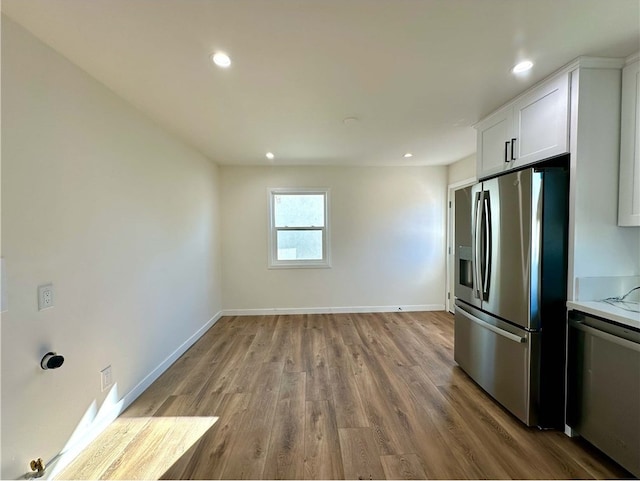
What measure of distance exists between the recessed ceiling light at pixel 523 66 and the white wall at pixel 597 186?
0.29m

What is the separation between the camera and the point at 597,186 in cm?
176

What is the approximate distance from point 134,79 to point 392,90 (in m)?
1.82

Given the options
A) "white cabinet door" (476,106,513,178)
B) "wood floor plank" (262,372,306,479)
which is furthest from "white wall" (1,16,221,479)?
"white cabinet door" (476,106,513,178)

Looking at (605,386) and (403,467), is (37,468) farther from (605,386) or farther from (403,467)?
(605,386)

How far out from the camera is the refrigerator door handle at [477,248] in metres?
2.25

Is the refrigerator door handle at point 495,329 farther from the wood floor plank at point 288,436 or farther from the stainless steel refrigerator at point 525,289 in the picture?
the wood floor plank at point 288,436

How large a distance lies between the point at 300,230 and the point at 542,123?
10.9ft

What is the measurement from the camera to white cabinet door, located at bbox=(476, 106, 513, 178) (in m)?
2.26

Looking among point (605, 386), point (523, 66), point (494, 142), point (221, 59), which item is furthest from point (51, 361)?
point (494, 142)

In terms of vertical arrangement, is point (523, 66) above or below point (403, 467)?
above

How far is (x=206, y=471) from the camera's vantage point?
1.55 metres

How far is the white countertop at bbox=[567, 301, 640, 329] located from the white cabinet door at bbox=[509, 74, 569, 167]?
3.28 feet

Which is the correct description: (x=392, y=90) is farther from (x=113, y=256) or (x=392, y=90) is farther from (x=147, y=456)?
(x=147, y=456)

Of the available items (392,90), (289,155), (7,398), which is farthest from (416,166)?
(7,398)
